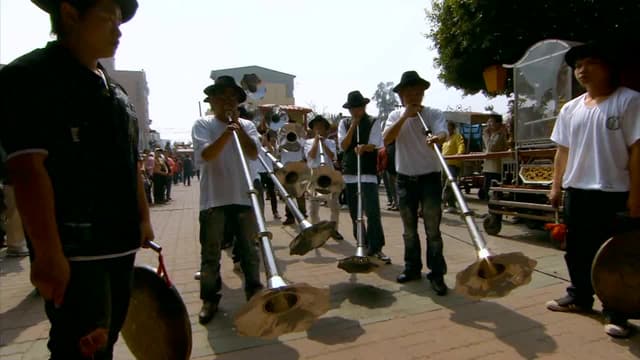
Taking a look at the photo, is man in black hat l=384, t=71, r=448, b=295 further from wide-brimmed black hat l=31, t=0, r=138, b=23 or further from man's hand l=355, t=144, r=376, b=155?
wide-brimmed black hat l=31, t=0, r=138, b=23

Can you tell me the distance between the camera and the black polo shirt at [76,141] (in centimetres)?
150

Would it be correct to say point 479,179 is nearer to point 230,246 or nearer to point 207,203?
point 230,246

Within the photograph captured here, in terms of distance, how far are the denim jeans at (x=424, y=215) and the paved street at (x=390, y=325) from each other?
9.8 inches

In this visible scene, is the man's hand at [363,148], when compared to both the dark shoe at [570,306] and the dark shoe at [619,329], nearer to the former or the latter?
the dark shoe at [570,306]

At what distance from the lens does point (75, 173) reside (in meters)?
1.65

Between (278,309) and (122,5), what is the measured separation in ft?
5.76

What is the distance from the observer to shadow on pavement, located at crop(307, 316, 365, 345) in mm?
3180

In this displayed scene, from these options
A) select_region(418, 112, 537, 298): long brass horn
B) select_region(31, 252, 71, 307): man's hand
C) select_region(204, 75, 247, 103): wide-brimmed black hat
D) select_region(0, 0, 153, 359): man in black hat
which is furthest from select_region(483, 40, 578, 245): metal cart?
select_region(31, 252, 71, 307): man's hand

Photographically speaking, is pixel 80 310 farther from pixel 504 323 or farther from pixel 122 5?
pixel 504 323

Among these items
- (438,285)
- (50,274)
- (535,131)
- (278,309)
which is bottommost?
(438,285)

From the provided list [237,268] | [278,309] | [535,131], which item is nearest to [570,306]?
[278,309]

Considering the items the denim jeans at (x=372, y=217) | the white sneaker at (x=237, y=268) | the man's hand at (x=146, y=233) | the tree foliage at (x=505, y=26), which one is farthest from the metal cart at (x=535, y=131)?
the man's hand at (x=146, y=233)

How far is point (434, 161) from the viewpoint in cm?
427

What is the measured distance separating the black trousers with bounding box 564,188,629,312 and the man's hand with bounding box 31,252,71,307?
3360 millimetres
